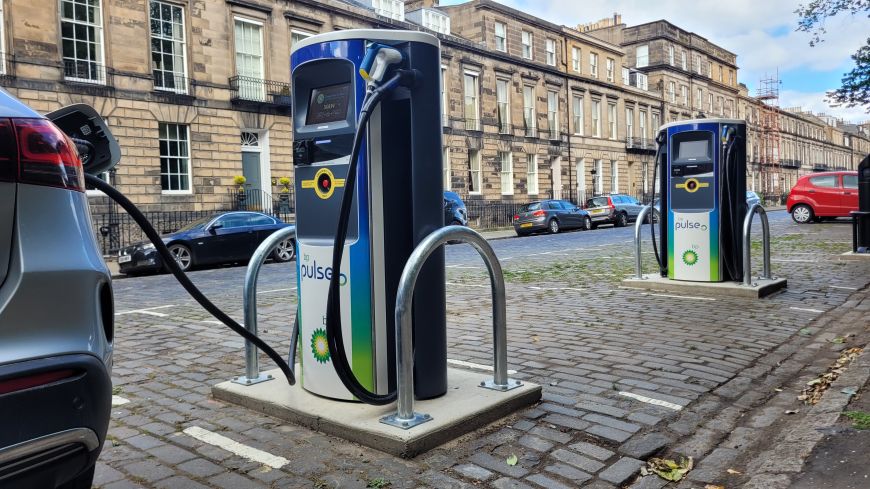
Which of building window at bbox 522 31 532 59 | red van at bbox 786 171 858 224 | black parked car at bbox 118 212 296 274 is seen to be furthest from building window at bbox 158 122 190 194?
building window at bbox 522 31 532 59

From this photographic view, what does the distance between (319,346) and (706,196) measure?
662cm

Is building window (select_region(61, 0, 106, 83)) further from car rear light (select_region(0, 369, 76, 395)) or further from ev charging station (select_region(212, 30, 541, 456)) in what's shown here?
car rear light (select_region(0, 369, 76, 395))

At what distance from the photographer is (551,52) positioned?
42625 mm

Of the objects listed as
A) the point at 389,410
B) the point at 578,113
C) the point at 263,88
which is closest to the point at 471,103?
the point at 578,113

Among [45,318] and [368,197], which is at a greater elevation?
[368,197]

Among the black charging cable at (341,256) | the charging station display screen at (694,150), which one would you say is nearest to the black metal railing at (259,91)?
the charging station display screen at (694,150)

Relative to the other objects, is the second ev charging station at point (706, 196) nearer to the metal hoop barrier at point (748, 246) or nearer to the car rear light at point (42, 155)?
the metal hoop barrier at point (748, 246)

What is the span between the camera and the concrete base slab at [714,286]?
8.48 metres

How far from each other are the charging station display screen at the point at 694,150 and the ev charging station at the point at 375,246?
5.96m

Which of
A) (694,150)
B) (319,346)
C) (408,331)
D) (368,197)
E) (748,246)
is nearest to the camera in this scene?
(408,331)

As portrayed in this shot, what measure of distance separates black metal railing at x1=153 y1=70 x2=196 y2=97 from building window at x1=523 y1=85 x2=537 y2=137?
21097mm

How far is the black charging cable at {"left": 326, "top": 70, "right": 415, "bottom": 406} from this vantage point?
339 cm

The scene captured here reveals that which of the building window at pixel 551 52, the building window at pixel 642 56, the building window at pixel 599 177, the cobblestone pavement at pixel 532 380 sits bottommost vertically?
the cobblestone pavement at pixel 532 380

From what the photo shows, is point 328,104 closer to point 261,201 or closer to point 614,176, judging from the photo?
point 261,201
